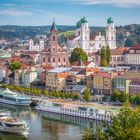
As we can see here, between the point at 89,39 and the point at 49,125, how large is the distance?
19.0 metres

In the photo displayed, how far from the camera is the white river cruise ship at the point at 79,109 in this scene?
52.5 feet

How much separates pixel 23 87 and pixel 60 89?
1777 millimetres

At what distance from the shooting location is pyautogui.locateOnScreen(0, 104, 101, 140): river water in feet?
43.2

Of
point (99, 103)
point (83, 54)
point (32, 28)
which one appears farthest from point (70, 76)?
point (32, 28)

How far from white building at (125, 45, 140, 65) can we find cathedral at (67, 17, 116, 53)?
4213 millimetres

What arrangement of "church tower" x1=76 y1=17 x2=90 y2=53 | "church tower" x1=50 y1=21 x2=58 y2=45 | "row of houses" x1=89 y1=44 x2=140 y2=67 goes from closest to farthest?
1. "church tower" x1=50 y1=21 x2=58 y2=45
2. "row of houses" x1=89 y1=44 x2=140 y2=67
3. "church tower" x1=76 y1=17 x2=90 y2=53

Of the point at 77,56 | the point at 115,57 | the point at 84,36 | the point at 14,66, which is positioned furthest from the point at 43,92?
the point at 84,36

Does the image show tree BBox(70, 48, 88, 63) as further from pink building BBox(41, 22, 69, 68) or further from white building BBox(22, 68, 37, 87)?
white building BBox(22, 68, 37, 87)

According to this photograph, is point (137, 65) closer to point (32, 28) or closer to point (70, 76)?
point (70, 76)

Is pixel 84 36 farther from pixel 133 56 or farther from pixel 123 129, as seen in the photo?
pixel 123 129

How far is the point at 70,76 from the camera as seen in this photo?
74.9ft

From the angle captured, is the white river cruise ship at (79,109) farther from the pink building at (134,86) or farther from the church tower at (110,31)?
the church tower at (110,31)

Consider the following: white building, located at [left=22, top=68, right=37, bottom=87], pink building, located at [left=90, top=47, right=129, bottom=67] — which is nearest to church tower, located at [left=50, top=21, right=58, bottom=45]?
pink building, located at [left=90, top=47, right=129, bottom=67]

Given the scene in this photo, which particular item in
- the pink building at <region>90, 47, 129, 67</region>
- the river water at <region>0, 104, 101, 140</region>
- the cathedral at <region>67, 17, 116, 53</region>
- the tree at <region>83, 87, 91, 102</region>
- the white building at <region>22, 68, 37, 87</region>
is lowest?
the river water at <region>0, 104, 101, 140</region>
